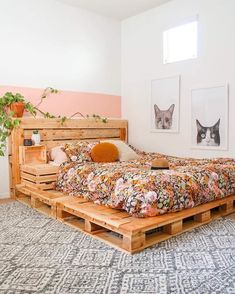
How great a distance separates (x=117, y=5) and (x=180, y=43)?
3.75 ft

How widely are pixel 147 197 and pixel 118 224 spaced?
332 millimetres

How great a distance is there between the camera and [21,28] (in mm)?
4258

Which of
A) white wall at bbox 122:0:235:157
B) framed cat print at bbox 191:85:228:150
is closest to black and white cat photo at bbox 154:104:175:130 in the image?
white wall at bbox 122:0:235:157

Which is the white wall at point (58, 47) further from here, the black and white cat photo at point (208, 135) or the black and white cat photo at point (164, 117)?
the black and white cat photo at point (208, 135)

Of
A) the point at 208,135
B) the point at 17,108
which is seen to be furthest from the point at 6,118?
the point at 208,135

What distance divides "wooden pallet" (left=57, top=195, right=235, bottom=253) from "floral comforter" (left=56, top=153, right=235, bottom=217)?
0.07 metres

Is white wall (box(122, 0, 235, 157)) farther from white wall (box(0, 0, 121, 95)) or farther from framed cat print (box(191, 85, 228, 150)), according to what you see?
white wall (box(0, 0, 121, 95))

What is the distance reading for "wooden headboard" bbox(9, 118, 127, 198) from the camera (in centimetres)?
414

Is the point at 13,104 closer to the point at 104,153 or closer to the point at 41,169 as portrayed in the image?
the point at 41,169

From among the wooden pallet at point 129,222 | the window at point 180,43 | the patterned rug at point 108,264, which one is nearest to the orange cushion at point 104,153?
the wooden pallet at point 129,222

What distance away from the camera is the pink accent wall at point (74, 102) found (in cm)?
439

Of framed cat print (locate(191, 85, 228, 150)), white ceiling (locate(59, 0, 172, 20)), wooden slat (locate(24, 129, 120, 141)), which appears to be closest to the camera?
framed cat print (locate(191, 85, 228, 150))

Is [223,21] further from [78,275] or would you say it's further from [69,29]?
[78,275]

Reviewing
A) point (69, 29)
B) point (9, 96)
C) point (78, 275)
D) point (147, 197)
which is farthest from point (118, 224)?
point (69, 29)
